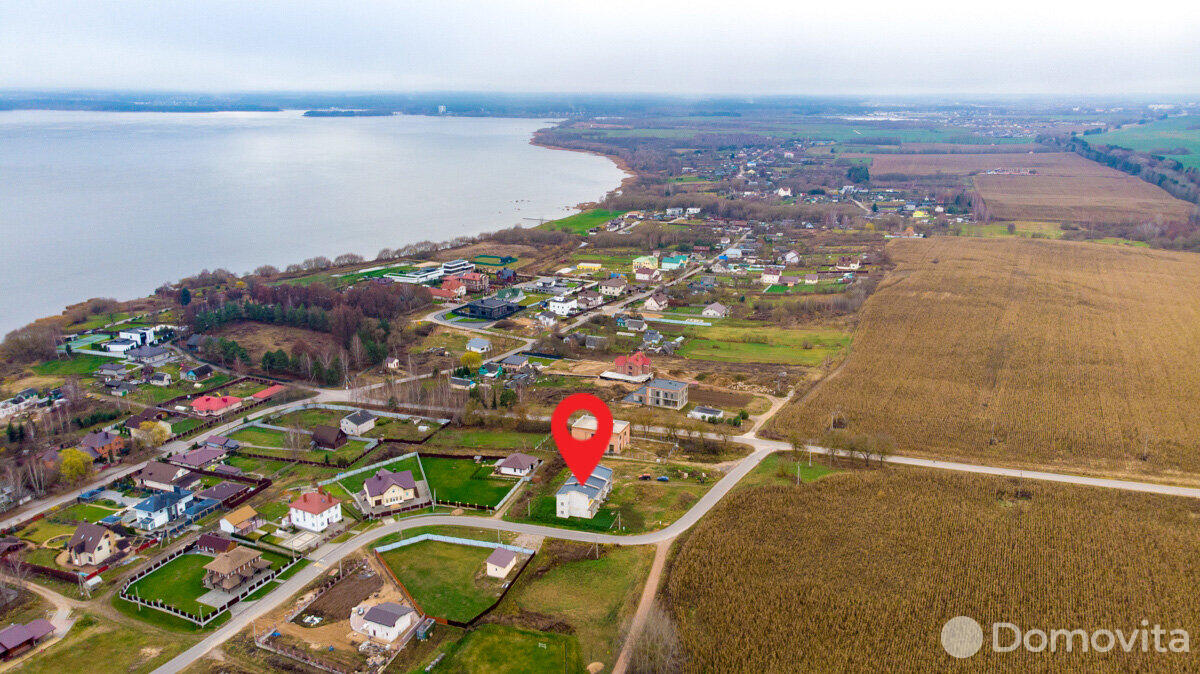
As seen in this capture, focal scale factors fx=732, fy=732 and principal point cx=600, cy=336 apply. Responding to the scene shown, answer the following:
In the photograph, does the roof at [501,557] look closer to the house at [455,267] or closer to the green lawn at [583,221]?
the house at [455,267]

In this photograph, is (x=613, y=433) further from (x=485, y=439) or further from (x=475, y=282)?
(x=475, y=282)

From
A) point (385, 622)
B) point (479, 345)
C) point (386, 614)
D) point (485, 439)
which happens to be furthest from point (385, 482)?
point (479, 345)

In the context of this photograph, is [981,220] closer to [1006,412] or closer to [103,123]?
[1006,412]

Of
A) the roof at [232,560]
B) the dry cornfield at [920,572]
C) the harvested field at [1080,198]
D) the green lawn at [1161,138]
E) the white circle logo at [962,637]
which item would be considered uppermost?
the green lawn at [1161,138]

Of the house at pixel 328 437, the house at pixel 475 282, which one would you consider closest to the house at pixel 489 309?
the house at pixel 475 282

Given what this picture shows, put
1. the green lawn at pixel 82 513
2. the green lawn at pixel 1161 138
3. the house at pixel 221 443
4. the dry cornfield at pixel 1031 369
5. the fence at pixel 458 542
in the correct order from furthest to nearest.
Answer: the green lawn at pixel 1161 138 → the dry cornfield at pixel 1031 369 → the house at pixel 221 443 → the green lawn at pixel 82 513 → the fence at pixel 458 542

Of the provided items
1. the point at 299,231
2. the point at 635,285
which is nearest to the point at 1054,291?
the point at 635,285

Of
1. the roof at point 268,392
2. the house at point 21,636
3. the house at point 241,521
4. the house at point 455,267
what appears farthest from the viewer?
the house at point 455,267
